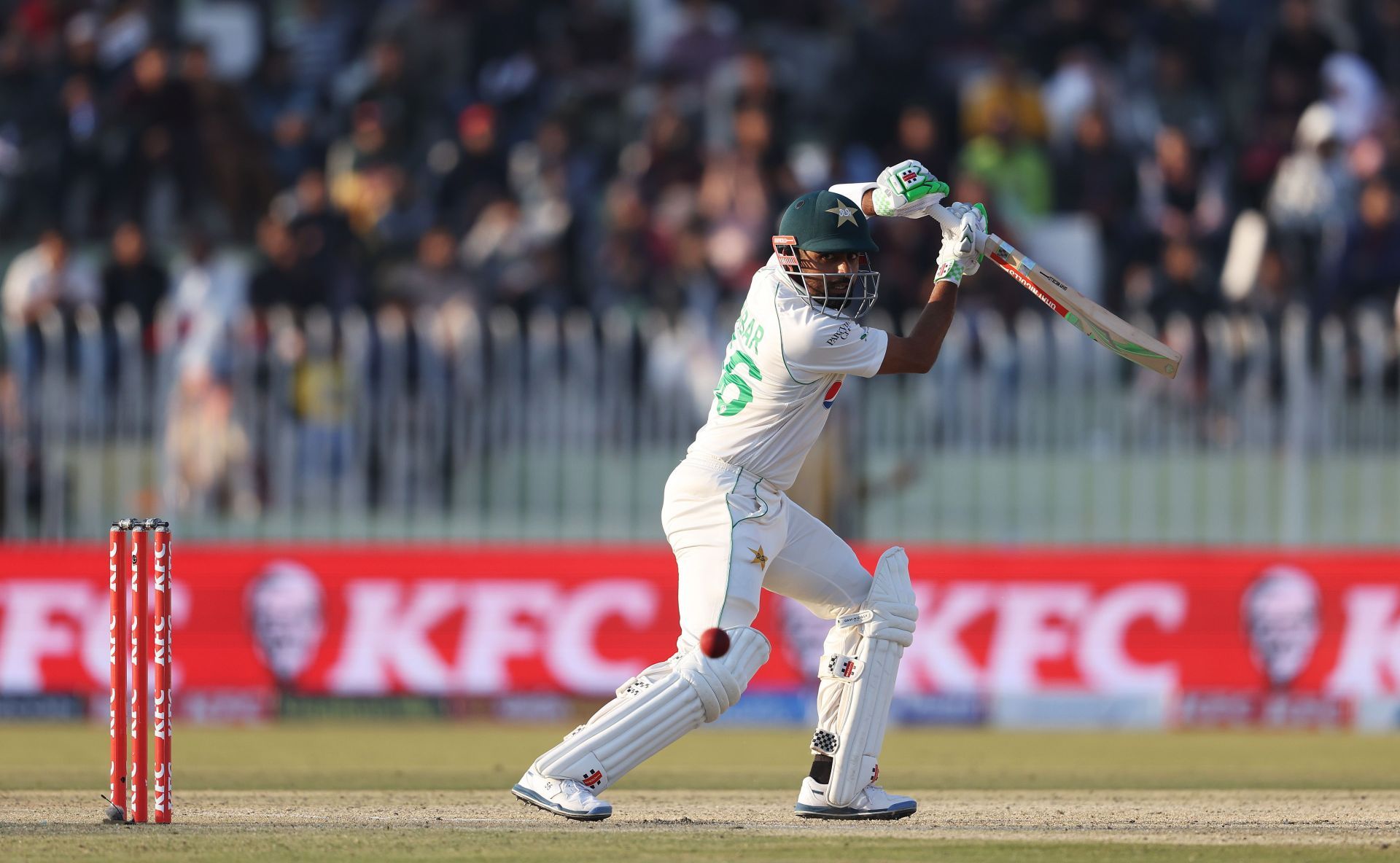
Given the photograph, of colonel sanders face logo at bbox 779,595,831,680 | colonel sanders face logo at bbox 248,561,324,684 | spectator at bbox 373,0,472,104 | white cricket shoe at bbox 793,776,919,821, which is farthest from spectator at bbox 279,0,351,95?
white cricket shoe at bbox 793,776,919,821

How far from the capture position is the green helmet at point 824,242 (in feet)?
22.4

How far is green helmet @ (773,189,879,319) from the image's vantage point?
6.82 meters

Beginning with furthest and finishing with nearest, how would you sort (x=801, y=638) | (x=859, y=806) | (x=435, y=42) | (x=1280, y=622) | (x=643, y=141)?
(x=435, y=42) → (x=643, y=141) → (x=801, y=638) → (x=1280, y=622) → (x=859, y=806)

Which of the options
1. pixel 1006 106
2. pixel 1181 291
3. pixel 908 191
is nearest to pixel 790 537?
pixel 908 191

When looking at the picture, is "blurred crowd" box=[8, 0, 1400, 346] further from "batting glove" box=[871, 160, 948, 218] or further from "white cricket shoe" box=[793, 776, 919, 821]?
"white cricket shoe" box=[793, 776, 919, 821]

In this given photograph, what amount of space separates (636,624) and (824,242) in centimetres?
611

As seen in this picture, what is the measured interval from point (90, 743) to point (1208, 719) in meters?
6.66

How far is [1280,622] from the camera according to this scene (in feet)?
40.5

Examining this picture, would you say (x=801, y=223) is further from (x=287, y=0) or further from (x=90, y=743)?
(x=287, y=0)

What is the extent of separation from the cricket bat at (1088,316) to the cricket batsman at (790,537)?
0.21 meters

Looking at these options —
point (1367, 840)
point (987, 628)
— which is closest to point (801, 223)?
point (1367, 840)

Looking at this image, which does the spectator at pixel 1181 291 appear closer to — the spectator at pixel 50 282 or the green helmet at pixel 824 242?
the green helmet at pixel 824 242

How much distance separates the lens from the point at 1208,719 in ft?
40.7

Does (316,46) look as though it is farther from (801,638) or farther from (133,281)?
(801,638)
